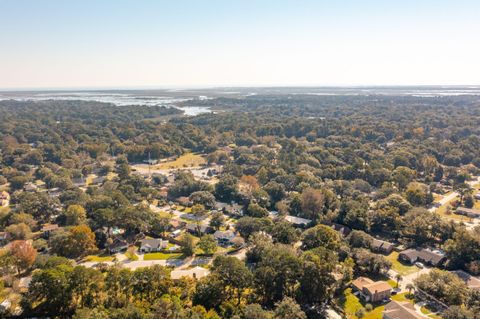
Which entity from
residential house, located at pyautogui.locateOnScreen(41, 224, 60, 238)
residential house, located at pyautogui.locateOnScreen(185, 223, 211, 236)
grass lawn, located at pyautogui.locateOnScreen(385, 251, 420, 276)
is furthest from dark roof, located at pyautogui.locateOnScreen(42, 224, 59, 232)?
grass lawn, located at pyautogui.locateOnScreen(385, 251, 420, 276)

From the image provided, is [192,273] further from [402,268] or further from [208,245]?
[402,268]

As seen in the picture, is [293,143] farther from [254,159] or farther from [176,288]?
[176,288]

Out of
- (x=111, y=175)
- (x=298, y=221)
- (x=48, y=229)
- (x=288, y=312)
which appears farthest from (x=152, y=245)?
(x=111, y=175)

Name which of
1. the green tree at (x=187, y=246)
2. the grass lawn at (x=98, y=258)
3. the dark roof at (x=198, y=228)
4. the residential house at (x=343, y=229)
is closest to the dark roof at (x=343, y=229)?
the residential house at (x=343, y=229)

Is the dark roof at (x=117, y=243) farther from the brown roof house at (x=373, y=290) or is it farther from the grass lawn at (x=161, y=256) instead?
the brown roof house at (x=373, y=290)

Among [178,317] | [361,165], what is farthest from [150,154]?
[178,317]

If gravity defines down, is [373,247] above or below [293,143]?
below
